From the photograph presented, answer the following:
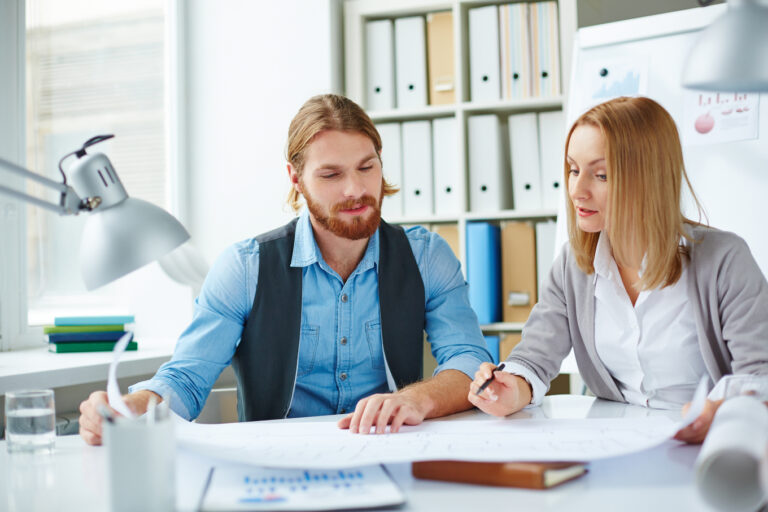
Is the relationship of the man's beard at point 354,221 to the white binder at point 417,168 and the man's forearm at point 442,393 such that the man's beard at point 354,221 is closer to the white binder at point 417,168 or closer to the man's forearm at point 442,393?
the man's forearm at point 442,393

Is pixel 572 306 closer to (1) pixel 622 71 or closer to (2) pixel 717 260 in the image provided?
(2) pixel 717 260

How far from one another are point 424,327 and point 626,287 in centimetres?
46

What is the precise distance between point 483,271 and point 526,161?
1.36ft

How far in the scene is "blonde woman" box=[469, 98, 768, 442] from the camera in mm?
1184

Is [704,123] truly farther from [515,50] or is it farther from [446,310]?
[446,310]

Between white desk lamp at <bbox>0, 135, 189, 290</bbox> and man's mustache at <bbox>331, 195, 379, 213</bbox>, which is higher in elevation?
man's mustache at <bbox>331, 195, 379, 213</bbox>

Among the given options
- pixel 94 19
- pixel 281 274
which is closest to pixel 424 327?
pixel 281 274

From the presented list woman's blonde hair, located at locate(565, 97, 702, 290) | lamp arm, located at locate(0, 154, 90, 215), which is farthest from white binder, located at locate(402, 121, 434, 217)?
lamp arm, located at locate(0, 154, 90, 215)

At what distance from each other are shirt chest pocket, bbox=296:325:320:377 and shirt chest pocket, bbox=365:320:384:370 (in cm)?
11

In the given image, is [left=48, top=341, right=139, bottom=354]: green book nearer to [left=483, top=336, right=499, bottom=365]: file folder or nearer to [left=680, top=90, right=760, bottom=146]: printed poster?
[left=483, top=336, right=499, bottom=365]: file folder

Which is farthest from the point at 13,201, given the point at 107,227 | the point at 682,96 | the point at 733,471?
the point at 733,471

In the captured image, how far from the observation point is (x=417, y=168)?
8.61ft

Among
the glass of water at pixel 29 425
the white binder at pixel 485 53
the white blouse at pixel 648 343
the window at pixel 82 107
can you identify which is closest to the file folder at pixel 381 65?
the white binder at pixel 485 53

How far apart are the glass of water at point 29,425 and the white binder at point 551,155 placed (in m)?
1.86
